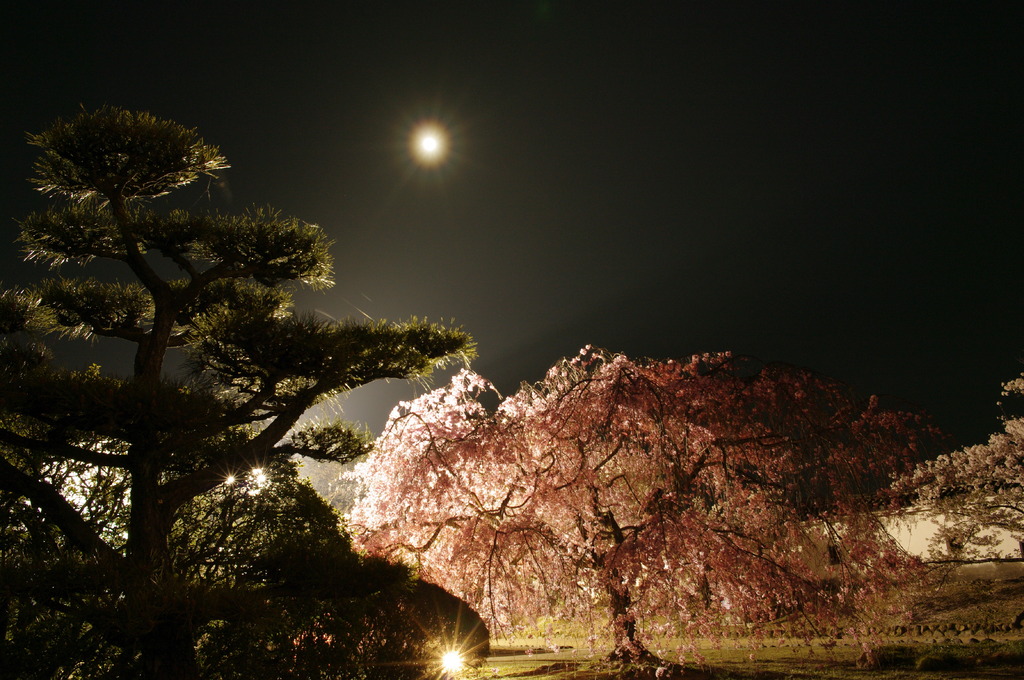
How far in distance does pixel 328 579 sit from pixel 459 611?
2508 mm

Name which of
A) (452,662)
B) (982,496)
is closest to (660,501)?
(452,662)

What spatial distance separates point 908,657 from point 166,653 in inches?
281

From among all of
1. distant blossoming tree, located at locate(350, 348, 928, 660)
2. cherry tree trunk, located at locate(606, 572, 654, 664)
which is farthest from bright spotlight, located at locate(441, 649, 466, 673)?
cherry tree trunk, located at locate(606, 572, 654, 664)

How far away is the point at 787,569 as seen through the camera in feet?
15.3

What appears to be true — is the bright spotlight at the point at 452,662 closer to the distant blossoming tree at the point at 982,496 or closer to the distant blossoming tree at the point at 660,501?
the distant blossoming tree at the point at 660,501

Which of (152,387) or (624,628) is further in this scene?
(624,628)

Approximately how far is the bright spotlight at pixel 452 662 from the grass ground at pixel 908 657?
65cm

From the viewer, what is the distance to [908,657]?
5.88 metres

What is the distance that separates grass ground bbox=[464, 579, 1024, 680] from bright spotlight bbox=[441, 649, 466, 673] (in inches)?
25.5

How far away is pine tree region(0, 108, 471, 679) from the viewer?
315 cm

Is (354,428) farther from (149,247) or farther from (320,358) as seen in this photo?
(149,247)

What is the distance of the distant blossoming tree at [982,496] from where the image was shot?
7434 mm

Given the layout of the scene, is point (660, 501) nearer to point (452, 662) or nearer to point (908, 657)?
point (452, 662)

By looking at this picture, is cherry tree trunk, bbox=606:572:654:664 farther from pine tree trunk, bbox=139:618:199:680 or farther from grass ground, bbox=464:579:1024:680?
pine tree trunk, bbox=139:618:199:680
